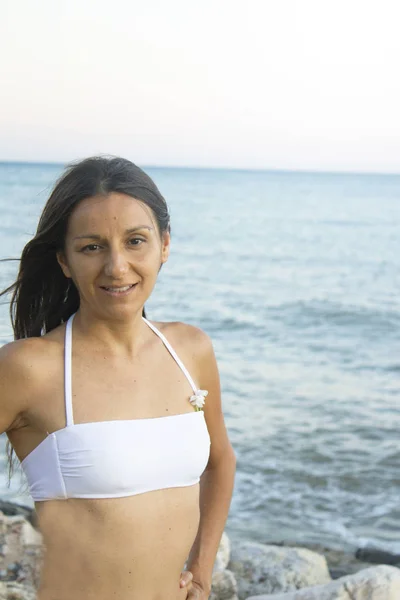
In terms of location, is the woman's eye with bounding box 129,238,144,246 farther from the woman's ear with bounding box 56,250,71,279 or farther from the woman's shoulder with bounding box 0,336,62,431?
the woman's shoulder with bounding box 0,336,62,431

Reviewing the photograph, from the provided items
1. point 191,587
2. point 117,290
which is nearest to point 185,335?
point 117,290

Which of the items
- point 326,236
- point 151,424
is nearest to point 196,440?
point 151,424

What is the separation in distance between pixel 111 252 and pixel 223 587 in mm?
2874

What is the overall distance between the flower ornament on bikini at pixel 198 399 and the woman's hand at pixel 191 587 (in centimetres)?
51

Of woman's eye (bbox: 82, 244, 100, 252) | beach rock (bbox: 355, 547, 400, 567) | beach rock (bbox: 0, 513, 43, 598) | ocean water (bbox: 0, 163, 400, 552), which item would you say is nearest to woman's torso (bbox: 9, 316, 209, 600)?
woman's eye (bbox: 82, 244, 100, 252)

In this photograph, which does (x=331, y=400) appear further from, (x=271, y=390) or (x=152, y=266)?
(x=152, y=266)

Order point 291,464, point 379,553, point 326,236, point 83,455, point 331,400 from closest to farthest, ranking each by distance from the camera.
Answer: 1. point 83,455
2. point 379,553
3. point 291,464
4. point 331,400
5. point 326,236

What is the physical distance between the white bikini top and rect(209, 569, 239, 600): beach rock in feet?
8.02

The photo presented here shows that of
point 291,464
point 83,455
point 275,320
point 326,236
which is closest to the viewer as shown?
point 83,455

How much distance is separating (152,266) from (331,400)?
7.68m

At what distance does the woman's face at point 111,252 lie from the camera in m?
2.34

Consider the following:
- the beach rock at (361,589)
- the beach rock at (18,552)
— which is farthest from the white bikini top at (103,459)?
the beach rock at (18,552)

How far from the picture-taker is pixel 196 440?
2.47 metres

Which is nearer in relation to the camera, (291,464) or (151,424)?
(151,424)
